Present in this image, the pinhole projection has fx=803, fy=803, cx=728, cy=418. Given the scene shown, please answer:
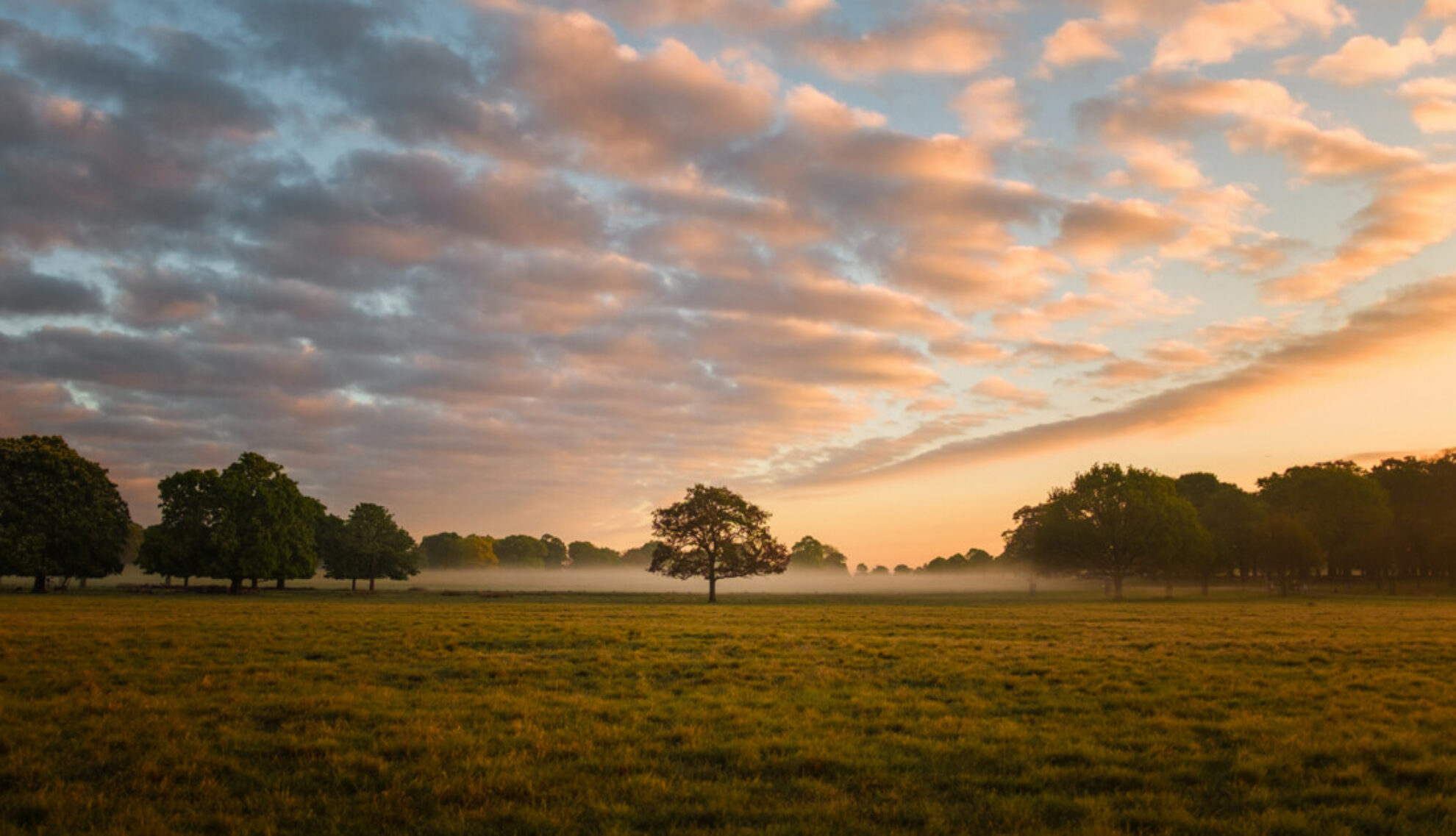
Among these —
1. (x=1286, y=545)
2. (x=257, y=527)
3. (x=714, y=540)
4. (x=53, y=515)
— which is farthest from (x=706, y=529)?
(x=1286, y=545)

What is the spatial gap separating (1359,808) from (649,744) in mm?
10280

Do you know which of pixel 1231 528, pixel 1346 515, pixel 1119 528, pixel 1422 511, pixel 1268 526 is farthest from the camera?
pixel 1422 511

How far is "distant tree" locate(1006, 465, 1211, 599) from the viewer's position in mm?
95312

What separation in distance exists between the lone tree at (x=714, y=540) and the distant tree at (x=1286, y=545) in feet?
202

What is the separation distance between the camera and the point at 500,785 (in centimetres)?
1143

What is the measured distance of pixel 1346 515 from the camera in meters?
114

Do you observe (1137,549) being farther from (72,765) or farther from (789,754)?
(72,765)

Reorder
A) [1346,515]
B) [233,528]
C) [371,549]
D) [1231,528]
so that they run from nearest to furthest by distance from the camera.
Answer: [233,528], [371,549], [1346,515], [1231,528]

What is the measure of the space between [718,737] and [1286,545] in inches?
4271

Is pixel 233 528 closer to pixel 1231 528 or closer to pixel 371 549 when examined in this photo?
pixel 371 549


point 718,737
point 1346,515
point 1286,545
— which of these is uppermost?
point 1346,515

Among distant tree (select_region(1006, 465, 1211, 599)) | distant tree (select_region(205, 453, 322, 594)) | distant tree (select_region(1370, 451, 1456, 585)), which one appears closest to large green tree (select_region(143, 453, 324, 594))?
distant tree (select_region(205, 453, 322, 594))

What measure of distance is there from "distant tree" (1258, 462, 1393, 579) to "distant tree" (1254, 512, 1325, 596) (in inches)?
334

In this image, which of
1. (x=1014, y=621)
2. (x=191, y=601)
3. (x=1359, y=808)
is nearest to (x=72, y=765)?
(x=1359, y=808)
